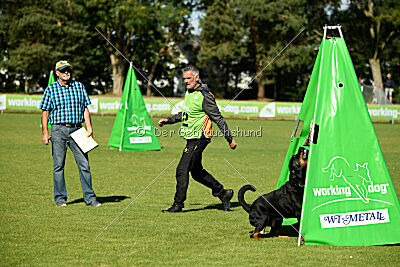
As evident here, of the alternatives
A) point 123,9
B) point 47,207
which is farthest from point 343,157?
point 123,9

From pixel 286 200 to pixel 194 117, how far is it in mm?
2066

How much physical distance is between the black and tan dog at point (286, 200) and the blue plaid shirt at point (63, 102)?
311cm

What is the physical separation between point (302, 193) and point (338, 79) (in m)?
1.32

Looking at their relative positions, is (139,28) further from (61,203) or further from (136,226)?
(136,226)

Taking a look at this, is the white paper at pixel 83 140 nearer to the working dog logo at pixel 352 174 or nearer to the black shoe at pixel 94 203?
the black shoe at pixel 94 203

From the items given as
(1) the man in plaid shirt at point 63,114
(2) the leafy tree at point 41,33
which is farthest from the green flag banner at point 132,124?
(2) the leafy tree at point 41,33

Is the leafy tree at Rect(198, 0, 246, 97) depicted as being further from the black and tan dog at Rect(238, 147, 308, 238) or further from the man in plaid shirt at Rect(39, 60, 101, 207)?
the black and tan dog at Rect(238, 147, 308, 238)

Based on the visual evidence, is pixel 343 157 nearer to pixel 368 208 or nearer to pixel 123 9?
pixel 368 208

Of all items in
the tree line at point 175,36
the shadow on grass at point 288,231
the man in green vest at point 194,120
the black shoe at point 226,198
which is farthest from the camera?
the tree line at point 175,36

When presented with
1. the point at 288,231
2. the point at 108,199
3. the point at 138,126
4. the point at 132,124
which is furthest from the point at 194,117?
the point at 138,126

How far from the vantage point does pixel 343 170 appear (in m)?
6.16

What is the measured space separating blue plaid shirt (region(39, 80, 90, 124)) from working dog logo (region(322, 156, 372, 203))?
150 inches

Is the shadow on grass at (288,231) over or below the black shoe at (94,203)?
below

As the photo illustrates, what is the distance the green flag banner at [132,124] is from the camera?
619 inches
